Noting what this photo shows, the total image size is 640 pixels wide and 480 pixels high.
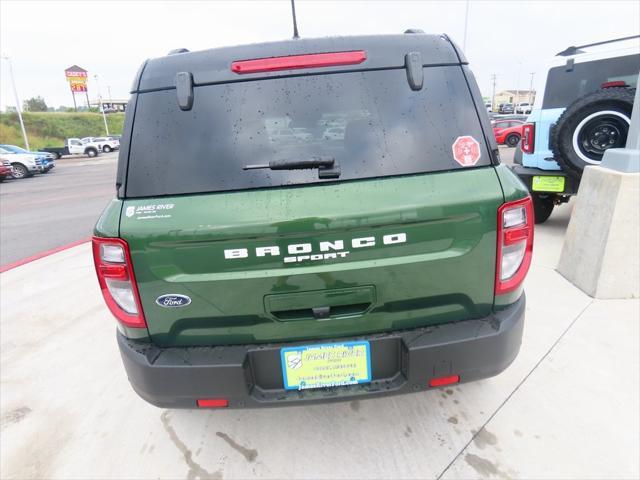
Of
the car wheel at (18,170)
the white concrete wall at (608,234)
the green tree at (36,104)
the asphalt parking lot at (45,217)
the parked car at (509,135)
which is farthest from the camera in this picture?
the green tree at (36,104)

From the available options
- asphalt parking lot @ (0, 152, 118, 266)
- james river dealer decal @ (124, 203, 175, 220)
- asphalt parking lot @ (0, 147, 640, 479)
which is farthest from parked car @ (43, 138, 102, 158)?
james river dealer decal @ (124, 203, 175, 220)

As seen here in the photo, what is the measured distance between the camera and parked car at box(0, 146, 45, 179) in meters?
19.5

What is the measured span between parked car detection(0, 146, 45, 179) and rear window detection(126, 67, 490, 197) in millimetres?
22819

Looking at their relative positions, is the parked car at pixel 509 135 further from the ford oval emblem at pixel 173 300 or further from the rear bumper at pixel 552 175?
the ford oval emblem at pixel 173 300

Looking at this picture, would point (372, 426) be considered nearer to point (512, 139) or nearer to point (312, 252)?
point (312, 252)

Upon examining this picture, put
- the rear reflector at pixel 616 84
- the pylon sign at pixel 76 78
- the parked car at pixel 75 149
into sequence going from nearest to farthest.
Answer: the rear reflector at pixel 616 84 → the parked car at pixel 75 149 → the pylon sign at pixel 76 78

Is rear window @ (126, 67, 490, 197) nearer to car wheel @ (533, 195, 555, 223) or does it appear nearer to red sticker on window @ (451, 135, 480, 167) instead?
red sticker on window @ (451, 135, 480, 167)

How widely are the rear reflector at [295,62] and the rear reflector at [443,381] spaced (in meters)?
1.44

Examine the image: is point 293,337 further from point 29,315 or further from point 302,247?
point 29,315

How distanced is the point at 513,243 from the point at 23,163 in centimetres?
2422

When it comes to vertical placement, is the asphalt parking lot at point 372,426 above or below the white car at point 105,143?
above

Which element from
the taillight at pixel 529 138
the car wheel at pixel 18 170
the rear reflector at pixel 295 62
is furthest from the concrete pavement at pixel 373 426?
the car wheel at pixel 18 170

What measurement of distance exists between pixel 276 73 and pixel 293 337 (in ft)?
3.81

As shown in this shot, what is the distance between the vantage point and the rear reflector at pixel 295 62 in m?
1.73
